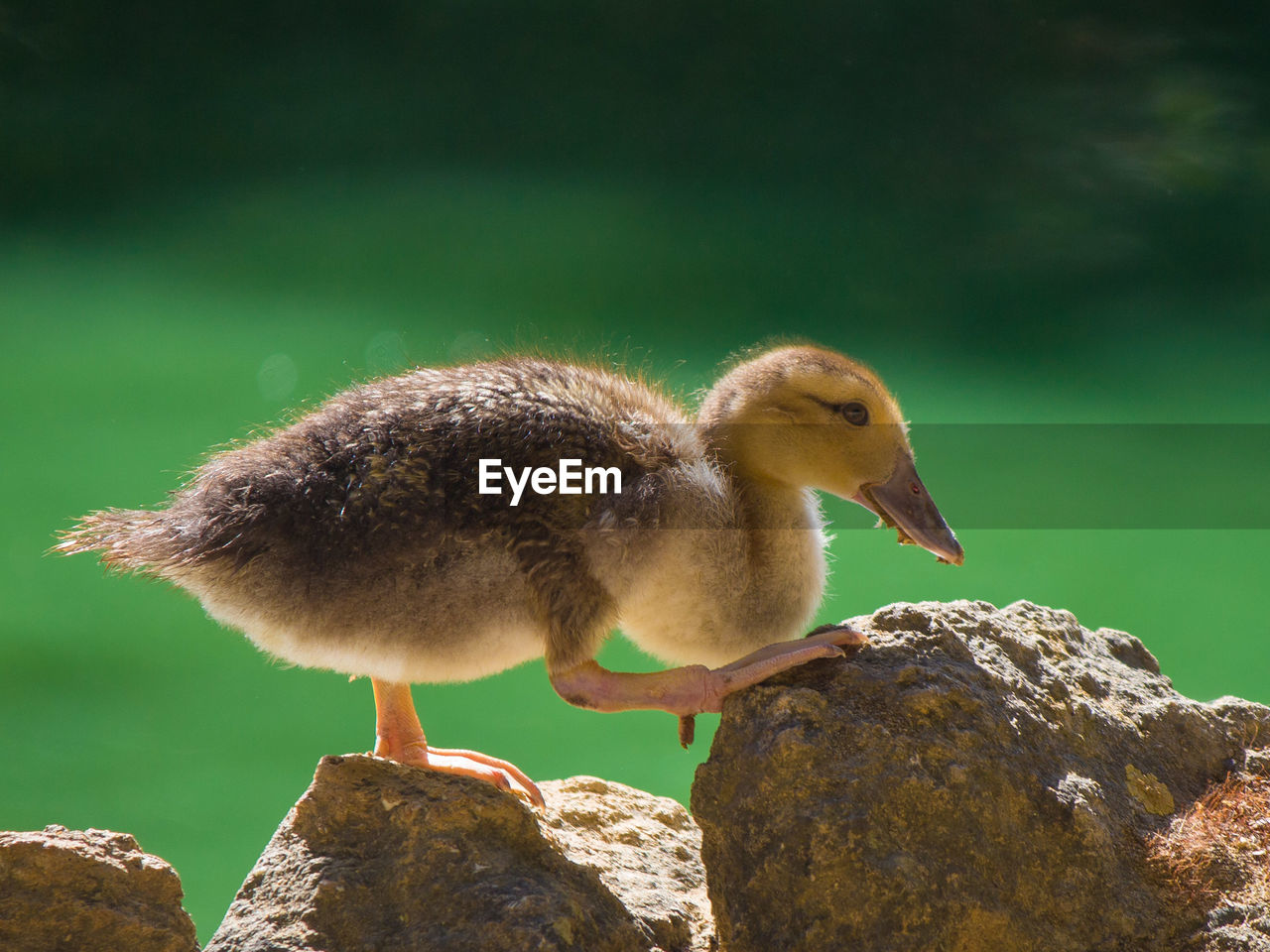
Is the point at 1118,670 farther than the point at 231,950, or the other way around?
the point at 1118,670

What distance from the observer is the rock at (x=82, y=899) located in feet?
3.60

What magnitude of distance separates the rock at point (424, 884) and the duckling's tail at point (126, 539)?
0.27 m

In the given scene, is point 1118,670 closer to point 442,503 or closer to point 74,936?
point 442,503

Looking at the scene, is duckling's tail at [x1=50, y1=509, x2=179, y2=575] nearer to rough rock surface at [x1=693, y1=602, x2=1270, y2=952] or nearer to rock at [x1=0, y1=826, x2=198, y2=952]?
rock at [x1=0, y1=826, x2=198, y2=952]

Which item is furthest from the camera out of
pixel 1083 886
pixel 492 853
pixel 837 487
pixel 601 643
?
pixel 837 487

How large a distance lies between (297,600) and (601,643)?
0.31m

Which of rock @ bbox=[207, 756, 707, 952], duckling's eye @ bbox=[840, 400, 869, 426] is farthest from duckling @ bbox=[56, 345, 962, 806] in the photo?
rock @ bbox=[207, 756, 707, 952]

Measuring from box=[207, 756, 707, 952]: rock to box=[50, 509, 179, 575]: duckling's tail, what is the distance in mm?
273

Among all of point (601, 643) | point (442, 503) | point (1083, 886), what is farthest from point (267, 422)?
point (1083, 886)

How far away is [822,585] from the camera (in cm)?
143

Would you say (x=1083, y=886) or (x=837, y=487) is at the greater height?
(x=837, y=487)

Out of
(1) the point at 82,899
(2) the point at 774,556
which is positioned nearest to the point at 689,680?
(2) the point at 774,556
